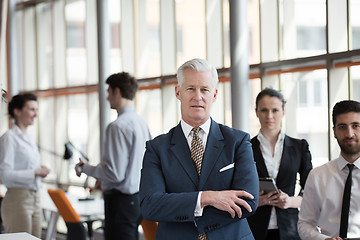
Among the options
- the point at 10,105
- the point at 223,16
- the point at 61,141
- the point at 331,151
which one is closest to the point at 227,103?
the point at 223,16

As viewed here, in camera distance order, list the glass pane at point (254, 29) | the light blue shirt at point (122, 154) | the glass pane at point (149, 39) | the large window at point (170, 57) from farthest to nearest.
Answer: the glass pane at point (149, 39), the glass pane at point (254, 29), the large window at point (170, 57), the light blue shirt at point (122, 154)

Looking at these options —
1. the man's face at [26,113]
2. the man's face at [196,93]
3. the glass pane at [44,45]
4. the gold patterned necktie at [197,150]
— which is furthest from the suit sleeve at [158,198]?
the glass pane at [44,45]

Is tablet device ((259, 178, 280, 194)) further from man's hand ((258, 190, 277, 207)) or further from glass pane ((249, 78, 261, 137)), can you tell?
glass pane ((249, 78, 261, 137))

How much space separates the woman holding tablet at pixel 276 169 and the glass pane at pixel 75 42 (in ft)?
18.5

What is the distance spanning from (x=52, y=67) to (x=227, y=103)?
434cm

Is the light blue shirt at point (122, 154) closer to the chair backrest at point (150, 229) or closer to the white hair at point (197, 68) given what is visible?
the chair backrest at point (150, 229)

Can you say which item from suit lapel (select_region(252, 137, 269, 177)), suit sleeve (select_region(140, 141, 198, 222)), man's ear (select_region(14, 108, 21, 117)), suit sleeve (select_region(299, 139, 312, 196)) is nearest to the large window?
man's ear (select_region(14, 108, 21, 117))

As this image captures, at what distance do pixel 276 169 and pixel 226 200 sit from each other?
1666 mm

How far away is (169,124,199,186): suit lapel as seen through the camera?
2299 millimetres

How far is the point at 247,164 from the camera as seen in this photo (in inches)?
92.4

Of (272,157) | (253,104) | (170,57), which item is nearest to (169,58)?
(170,57)

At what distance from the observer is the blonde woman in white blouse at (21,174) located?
5.01 m

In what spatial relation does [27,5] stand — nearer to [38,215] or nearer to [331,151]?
[38,215]

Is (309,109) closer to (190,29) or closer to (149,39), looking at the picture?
(190,29)
